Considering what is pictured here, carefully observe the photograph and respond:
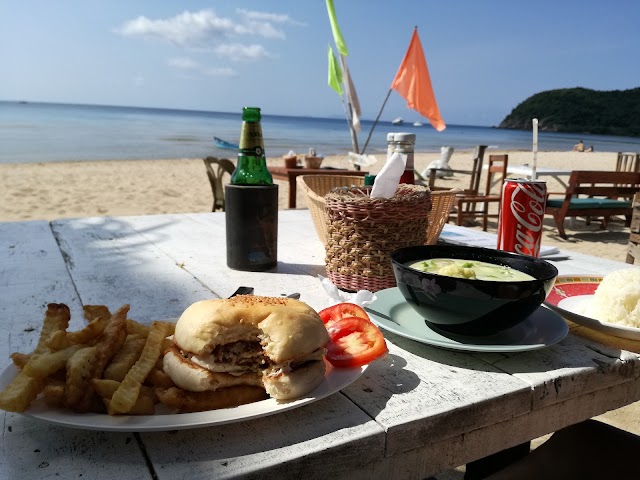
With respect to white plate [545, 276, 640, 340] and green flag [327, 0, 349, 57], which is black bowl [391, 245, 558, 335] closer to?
white plate [545, 276, 640, 340]

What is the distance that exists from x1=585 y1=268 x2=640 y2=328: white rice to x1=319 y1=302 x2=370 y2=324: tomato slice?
559 millimetres

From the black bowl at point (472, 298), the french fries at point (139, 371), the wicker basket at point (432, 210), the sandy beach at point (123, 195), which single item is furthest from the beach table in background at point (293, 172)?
the french fries at point (139, 371)

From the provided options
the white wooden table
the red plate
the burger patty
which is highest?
the burger patty

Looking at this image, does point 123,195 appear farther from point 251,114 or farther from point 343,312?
point 343,312

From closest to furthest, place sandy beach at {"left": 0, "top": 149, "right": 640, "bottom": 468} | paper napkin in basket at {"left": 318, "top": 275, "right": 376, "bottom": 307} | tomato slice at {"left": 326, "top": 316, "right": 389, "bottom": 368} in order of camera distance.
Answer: tomato slice at {"left": 326, "top": 316, "right": 389, "bottom": 368} < paper napkin in basket at {"left": 318, "top": 275, "right": 376, "bottom": 307} < sandy beach at {"left": 0, "top": 149, "right": 640, "bottom": 468}

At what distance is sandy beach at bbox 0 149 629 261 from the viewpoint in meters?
7.60

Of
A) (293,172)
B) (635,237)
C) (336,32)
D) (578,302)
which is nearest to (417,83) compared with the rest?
(336,32)

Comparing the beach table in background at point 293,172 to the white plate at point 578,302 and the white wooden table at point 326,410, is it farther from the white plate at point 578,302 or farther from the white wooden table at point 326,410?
the white plate at point 578,302

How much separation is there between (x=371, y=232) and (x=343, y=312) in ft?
1.21

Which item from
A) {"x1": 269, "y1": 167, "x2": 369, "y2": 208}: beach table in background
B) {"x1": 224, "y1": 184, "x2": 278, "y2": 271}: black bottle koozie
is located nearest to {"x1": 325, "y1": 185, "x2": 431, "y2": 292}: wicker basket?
{"x1": 224, "y1": 184, "x2": 278, "y2": 271}: black bottle koozie

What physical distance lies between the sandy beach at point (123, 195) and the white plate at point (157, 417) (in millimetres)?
6790

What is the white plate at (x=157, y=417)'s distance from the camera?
0.63 metres

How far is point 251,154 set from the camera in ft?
4.95

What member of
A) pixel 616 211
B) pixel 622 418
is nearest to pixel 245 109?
pixel 622 418
